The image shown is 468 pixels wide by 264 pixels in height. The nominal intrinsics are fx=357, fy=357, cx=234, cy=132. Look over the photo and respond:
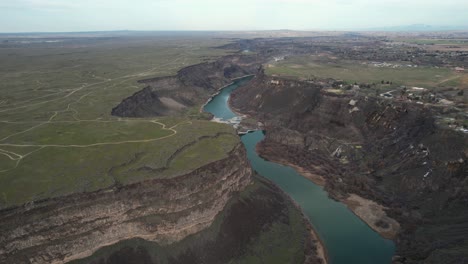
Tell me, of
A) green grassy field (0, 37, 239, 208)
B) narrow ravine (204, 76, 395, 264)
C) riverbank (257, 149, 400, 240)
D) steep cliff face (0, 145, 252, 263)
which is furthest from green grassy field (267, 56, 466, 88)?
steep cliff face (0, 145, 252, 263)

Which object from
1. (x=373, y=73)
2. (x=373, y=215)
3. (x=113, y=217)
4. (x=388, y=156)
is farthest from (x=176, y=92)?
(x=113, y=217)

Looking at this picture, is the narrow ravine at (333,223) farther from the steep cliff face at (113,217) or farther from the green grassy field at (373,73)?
the green grassy field at (373,73)

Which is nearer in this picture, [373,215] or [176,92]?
[373,215]

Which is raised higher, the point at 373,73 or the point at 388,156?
the point at 373,73

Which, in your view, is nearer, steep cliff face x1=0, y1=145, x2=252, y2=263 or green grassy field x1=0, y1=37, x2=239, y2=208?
steep cliff face x1=0, y1=145, x2=252, y2=263

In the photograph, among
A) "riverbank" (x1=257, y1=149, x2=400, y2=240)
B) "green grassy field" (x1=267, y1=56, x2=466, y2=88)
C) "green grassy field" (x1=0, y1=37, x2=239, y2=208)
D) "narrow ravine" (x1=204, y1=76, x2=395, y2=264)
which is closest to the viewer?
"green grassy field" (x1=0, y1=37, x2=239, y2=208)

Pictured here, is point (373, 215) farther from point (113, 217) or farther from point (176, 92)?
point (176, 92)

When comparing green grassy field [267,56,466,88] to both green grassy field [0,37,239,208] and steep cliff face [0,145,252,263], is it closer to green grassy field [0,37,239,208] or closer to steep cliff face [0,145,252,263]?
green grassy field [0,37,239,208]
